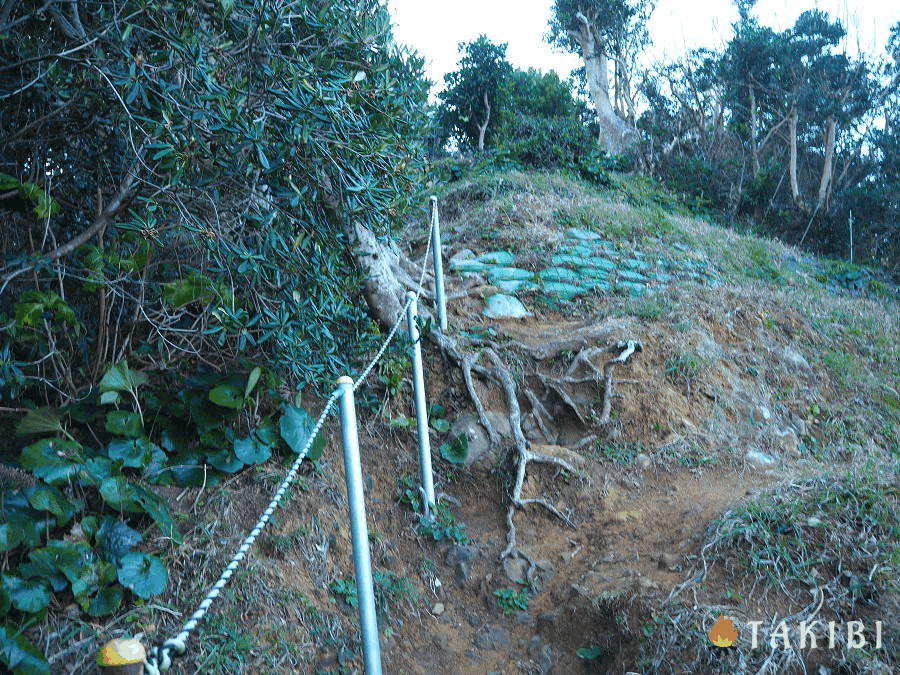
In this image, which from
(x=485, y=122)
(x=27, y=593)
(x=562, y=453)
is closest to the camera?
(x=27, y=593)

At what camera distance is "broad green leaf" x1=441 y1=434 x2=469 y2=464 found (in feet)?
14.6

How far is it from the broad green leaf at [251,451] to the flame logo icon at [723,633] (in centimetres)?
219

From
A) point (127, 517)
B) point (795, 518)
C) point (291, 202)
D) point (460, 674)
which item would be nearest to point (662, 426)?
point (795, 518)

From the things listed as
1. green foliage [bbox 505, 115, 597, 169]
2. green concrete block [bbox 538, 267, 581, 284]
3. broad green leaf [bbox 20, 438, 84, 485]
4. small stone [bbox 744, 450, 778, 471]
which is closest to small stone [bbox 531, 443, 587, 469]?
small stone [bbox 744, 450, 778, 471]

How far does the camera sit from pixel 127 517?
291cm

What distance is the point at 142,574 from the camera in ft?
8.71

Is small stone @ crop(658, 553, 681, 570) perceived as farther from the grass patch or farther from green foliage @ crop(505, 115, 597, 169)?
green foliage @ crop(505, 115, 597, 169)

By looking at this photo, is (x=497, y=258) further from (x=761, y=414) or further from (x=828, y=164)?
(x=828, y=164)

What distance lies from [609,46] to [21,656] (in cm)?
1862

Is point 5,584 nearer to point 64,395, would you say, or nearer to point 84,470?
point 84,470

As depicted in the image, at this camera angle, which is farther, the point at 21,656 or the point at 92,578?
the point at 92,578

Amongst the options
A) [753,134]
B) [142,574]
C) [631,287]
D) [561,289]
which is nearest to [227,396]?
[142,574]

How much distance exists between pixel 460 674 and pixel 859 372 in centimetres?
524

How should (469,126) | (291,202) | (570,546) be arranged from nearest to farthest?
(291,202)
(570,546)
(469,126)
